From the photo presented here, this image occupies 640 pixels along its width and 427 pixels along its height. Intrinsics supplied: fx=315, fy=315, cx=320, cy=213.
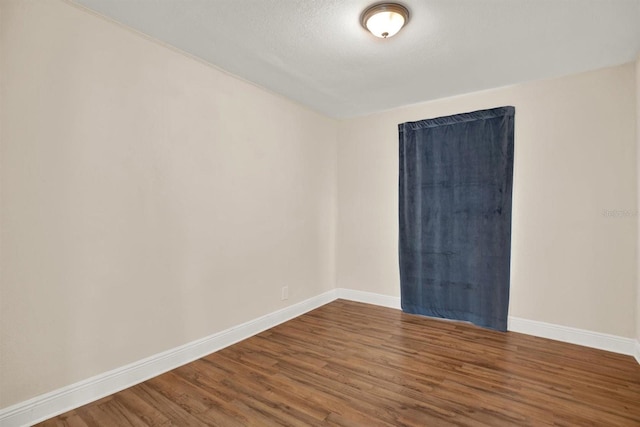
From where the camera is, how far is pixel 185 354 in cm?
252

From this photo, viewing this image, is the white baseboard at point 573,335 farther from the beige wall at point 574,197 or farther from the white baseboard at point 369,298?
the white baseboard at point 369,298

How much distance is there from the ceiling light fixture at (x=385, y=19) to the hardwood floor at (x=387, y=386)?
2.39 metres

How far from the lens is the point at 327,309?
12.9 feet

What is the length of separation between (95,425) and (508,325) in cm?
347

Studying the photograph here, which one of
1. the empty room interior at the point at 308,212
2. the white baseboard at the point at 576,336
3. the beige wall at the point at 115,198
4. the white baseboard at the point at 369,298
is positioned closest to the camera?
the beige wall at the point at 115,198

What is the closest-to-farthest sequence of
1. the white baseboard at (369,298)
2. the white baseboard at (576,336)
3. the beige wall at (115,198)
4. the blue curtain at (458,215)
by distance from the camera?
the beige wall at (115,198) → the white baseboard at (576,336) → the blue curtain at (458,215) → the white baseboard at (369,298)

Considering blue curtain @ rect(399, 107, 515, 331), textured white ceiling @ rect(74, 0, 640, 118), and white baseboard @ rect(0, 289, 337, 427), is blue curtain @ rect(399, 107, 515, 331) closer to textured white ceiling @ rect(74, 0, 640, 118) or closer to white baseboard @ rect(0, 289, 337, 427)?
textured white ceiling @ rect(74, 0, 640, 118)

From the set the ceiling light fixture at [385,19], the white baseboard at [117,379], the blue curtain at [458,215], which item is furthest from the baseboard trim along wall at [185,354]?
the ceiling light fixture at [385,19]

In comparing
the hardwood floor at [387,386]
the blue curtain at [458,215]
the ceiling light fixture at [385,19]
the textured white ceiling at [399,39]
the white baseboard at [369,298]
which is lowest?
the hardwood floor at [387,386]

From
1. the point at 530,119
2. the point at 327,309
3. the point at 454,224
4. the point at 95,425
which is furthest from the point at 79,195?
the point at 530,119

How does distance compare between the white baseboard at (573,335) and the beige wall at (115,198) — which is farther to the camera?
the white baseboard at (573,335)

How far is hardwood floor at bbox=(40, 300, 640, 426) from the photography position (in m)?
1.86

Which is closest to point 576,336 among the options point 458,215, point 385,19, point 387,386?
point 458,215

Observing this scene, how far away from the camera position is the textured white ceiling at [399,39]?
1938mm
